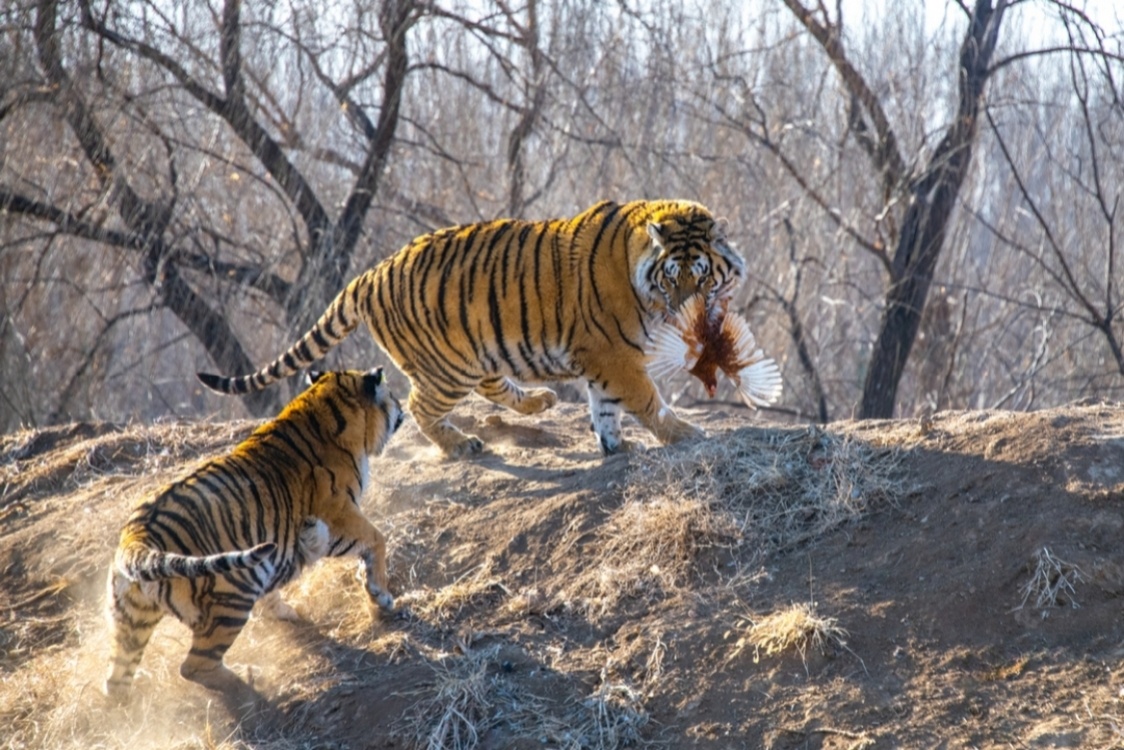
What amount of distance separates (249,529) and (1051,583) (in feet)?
10.2

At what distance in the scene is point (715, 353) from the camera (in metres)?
5.83

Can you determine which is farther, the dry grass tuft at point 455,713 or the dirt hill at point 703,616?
the dry grass tuft at point 455,713

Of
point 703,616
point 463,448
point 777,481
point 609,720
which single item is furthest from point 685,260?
point 609,720

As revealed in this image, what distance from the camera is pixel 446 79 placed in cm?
1161

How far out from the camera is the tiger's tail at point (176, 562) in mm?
4035

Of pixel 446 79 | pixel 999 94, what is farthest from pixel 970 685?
pixel 446 79

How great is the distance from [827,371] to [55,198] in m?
8.56

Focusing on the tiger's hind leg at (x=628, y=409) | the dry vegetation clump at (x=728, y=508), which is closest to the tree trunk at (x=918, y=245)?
the tiger's hind leg at (x=628, y=409)

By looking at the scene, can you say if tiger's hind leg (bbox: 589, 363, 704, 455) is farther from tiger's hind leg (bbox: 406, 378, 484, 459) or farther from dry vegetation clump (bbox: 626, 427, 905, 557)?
tiger's hind leg (bbox: 406, 378, 484, 459)

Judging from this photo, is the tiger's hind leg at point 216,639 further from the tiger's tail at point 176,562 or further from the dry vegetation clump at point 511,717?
the dry vegetation clump at point 511,717

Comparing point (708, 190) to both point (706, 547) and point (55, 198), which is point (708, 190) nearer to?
point (55, 198)

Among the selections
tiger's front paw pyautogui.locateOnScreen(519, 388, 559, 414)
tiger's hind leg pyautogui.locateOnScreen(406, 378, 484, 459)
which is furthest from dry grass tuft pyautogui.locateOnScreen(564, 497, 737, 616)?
tiger's front paw pyautogui.locateOnScreen(519, 388, 559, 414)

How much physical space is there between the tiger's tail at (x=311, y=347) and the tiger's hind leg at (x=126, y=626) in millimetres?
1591

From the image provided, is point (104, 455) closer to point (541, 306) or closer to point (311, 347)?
point (311, 347)
